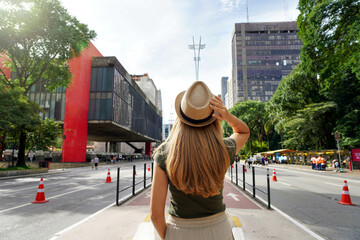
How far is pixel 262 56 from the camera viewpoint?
113 meters

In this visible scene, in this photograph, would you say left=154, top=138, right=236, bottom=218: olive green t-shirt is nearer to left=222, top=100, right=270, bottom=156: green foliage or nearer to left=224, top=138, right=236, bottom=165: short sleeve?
left=224, top=138, right=236, bottom=165: short sleeve

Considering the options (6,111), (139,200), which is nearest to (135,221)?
(139,200)

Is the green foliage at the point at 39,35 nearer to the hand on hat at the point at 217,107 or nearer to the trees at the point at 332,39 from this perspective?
the trees at the point at 332,39

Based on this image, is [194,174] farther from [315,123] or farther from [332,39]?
[315,123]

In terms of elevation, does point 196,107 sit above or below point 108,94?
below

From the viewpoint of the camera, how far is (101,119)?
37.8 meters

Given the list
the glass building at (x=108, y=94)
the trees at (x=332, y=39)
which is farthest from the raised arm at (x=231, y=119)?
the glass building at (x=108, y=94)

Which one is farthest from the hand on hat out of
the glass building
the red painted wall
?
the glass building

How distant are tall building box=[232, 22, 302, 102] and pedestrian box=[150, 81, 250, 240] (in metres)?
114

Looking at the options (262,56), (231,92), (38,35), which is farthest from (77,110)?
(231,92)

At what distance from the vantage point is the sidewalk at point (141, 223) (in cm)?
435

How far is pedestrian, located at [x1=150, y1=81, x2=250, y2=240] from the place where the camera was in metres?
1.42

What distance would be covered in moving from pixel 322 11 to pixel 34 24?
2393cm

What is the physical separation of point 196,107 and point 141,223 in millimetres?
3194
